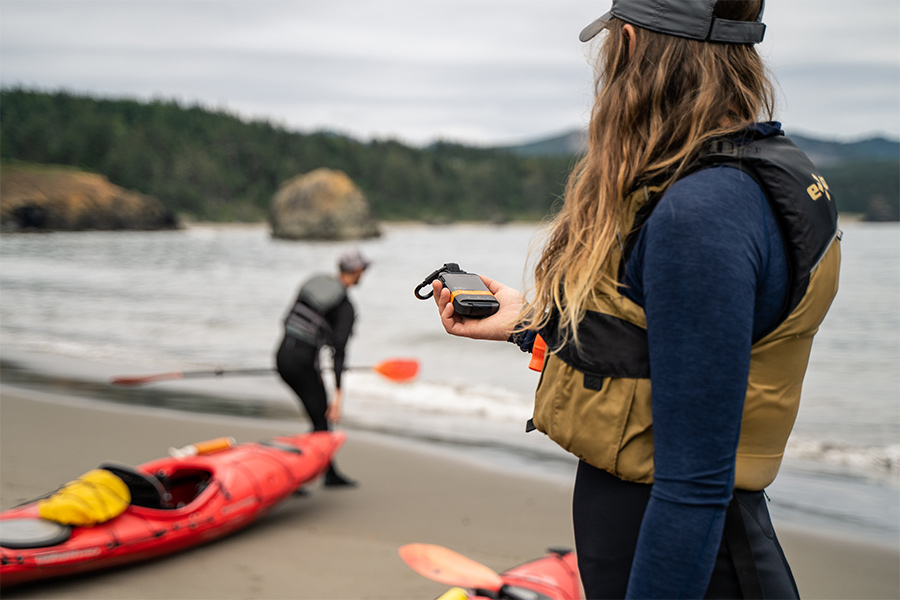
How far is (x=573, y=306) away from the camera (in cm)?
107

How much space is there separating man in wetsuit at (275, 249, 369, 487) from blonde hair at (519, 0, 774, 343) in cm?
453

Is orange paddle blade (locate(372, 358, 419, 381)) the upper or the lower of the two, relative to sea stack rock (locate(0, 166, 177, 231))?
lower

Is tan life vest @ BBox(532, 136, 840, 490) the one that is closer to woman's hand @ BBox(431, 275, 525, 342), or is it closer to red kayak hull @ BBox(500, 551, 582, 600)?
woman's hand @ BBox(431, 275, 525, 342)

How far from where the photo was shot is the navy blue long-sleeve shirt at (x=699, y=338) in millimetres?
909

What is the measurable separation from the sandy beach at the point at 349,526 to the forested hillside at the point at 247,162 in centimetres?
5683

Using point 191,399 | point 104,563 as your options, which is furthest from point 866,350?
point 104,563

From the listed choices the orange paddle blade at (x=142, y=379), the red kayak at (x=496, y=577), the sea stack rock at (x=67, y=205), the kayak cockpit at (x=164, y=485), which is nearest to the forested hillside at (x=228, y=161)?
the sea stack rock at (x=67, y=205)

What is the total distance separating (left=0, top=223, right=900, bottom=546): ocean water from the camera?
6.42 metres

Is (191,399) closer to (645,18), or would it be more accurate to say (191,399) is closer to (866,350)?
(645,18)

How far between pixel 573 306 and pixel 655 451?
247mm

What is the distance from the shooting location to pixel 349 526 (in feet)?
15.6

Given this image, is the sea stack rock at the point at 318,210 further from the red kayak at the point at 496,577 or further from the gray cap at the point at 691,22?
the gray cap at the point at 691,22

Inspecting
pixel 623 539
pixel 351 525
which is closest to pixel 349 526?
pixel 351 525

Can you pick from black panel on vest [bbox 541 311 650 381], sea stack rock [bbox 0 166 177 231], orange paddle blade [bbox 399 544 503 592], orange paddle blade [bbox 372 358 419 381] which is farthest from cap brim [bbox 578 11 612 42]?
sea stack rock [bbox 0 166 177 231]
